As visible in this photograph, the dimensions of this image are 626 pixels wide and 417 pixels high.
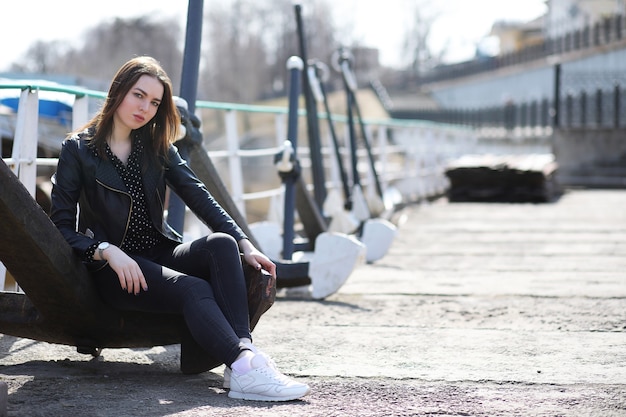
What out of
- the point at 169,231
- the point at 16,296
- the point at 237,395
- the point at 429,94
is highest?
the point at 429,94

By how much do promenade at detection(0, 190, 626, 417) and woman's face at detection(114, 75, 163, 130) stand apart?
84 centimetres

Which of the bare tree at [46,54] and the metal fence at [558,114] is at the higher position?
the bare tree at [46,54]

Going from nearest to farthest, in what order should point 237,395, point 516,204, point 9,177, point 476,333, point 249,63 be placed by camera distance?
point 9,177
point 237,395
point 476,333
point 516,204
point 249,63

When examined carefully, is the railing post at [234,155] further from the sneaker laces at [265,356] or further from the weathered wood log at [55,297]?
the sneaker laces at [265,356]

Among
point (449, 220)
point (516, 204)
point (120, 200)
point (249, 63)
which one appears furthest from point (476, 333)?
point (249, 63)

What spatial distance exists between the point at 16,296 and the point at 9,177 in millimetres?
718

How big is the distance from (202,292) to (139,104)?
67cm

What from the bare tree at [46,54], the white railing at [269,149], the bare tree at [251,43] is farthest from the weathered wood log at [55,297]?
the bare tree at [46,54]

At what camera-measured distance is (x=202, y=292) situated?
130 inches

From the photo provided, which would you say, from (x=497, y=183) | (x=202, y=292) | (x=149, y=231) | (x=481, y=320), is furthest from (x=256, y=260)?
(x=497, y=183)

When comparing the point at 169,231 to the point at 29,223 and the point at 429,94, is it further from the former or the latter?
the point at 429,94

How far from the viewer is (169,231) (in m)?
3.68

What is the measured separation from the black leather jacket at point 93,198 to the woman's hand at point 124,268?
3.0 inches

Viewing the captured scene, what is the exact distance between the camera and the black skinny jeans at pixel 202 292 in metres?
3.23
